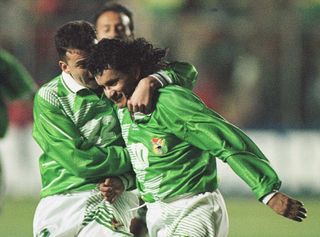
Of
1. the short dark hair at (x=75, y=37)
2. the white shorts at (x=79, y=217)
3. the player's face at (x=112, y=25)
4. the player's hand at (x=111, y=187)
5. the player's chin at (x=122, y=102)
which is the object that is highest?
the short dark hair at (x=75, y=37)

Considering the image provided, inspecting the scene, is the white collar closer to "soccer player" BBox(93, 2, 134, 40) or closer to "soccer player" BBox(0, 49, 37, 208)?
"soccer player" BBox(93, 2, 134, 40)

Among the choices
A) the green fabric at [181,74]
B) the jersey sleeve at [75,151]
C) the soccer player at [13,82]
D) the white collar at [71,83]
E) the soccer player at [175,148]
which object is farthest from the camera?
the soccer player at [13,82]

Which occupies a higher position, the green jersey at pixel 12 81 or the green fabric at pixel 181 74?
the green fabric at pixel 181 74

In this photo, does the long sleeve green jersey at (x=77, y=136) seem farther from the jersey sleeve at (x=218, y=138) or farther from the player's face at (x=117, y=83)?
the jersey sleeve at (x=218, y=138)

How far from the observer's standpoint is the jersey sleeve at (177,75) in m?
6.06

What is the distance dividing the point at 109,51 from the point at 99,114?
67 cm

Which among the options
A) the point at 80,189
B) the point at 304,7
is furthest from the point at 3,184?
the point at 304,7

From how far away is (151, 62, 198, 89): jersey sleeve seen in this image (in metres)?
6.06

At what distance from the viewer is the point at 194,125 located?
5.65 m

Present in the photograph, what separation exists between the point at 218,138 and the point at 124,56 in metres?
0.76

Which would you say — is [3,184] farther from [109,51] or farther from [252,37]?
[252,37]

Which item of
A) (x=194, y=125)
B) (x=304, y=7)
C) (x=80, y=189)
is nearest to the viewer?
(x=194, y=125)

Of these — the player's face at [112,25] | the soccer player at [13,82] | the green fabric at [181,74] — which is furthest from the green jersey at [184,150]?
the soccer player at [13,82]

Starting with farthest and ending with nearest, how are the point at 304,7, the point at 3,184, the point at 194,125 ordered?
the point at 304,7 → the point at 3,184 → the point at 194,125
